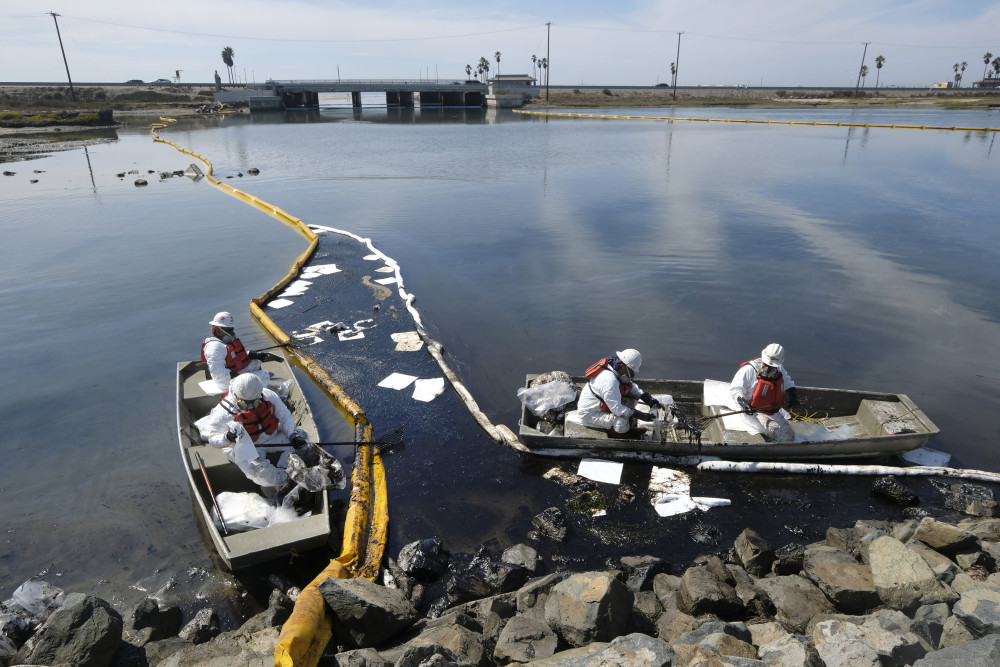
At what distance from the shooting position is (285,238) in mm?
25297

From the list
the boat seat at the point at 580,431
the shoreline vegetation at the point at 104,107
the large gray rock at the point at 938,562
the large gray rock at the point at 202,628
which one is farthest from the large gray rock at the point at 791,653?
the shoreline vegetation at the point at 104,107

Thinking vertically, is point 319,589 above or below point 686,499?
above

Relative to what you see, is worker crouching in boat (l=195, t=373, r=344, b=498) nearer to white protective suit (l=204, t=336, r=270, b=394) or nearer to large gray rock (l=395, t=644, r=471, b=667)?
white protective suit (l=204, t=336, r=270, b=394)

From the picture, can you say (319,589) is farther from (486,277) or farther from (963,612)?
(486,277)

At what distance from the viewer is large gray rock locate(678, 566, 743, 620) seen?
6.80m

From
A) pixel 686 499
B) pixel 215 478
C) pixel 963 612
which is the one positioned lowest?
pixel 686 499

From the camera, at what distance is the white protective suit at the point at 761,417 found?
1023 centimetres

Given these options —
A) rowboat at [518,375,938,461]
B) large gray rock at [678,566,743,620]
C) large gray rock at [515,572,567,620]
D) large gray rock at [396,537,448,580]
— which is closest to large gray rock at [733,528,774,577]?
large gray rock at [678,566,743,620]

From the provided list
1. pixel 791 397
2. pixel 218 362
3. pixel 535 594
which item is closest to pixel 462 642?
pixel 535 594

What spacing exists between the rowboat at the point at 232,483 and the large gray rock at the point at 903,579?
272 inches

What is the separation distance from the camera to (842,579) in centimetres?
698

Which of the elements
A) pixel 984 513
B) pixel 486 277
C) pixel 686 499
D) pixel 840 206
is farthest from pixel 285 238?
pixel 840 206

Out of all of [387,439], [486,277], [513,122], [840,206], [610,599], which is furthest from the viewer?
[513,122]

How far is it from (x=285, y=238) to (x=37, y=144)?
5074 cm
